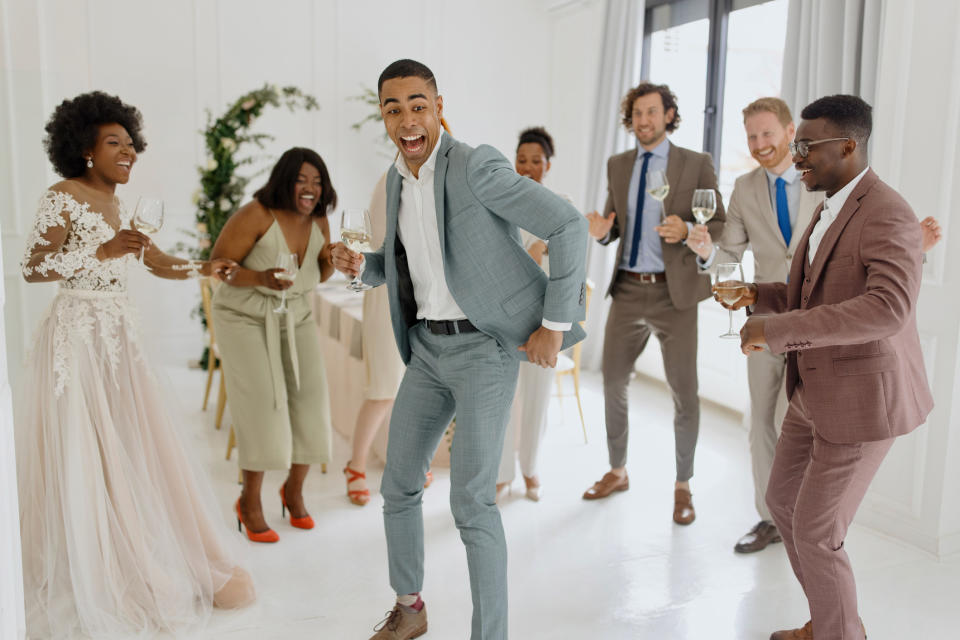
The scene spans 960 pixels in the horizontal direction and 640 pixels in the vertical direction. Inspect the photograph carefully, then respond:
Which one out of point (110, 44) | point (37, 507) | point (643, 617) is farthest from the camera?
point (110, 44)

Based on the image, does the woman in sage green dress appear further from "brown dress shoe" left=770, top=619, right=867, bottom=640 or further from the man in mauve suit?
"brown dress shoe" left=770, top=619, right=867, bottom=640

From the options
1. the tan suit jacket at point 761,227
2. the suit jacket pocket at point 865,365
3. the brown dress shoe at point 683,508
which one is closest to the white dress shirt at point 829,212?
the suit jacket pocket at point 865,365

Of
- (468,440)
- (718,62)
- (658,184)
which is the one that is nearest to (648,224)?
(658,184)

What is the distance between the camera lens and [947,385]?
3.31 meters

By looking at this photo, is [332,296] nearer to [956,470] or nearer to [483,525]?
[483,525]

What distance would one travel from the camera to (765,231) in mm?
3309

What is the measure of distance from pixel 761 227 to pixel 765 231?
0.08 feet

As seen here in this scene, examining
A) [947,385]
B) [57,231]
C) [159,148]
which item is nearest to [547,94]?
[159,148]

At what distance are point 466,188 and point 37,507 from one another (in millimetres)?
1794

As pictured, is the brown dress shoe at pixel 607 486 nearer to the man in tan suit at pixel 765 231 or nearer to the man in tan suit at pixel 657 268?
the man in tan suit at pixel 657 268

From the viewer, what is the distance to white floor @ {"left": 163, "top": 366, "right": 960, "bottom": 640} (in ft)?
9.25

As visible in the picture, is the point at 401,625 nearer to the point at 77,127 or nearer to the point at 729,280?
the point at 729,280

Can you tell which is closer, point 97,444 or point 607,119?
point 97,444

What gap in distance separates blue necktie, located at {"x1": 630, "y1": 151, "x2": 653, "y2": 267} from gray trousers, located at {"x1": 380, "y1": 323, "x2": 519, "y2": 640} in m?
1.49
